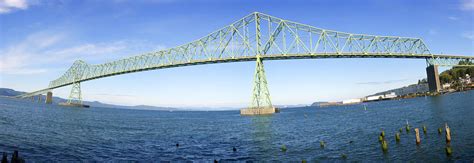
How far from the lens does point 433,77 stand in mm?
134750

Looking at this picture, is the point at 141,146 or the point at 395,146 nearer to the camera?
the point at 395,146

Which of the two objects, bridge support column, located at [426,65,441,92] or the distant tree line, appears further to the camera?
the distant tree line

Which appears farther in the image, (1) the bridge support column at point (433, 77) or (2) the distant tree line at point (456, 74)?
(2) the distant tree line at point (456, 74)

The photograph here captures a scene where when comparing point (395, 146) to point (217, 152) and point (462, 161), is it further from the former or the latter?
point (217, 152)

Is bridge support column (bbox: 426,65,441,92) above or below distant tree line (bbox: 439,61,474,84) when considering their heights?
below

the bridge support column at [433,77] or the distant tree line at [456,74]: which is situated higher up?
the distant tree line at [456,74]

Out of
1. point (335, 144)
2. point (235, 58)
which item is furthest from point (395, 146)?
point (235, 58)

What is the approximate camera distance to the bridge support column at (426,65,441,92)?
132875mm

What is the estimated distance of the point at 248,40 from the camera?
92.3 meters

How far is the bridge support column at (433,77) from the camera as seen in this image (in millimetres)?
132875

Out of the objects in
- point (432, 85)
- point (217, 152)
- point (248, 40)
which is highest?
point (248, 40)

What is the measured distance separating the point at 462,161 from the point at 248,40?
2890 inches

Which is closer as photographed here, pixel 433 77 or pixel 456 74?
pixel 433 77

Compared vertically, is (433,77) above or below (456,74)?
below
